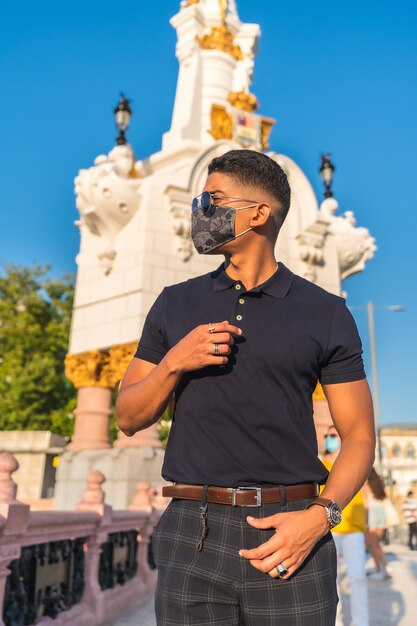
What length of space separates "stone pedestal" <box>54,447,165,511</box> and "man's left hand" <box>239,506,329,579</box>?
9.29 m

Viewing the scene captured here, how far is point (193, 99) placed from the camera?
51.6ft

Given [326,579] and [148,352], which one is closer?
[326,579]

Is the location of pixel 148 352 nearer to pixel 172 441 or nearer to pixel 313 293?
pixel 172 441

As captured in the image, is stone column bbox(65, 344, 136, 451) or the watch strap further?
stone column bbox(65, 344, 136, 451)

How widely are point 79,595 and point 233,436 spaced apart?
544 centimetres

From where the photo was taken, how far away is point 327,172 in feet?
54.1

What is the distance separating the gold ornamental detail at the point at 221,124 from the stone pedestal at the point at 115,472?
24.9 ft

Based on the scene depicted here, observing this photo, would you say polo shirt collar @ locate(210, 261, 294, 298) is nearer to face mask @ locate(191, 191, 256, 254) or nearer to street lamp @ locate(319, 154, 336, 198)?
face mask @ locate(191, 191, 256, 254)

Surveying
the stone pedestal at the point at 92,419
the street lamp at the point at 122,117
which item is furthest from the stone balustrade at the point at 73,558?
the street lamp at the point at 122,117

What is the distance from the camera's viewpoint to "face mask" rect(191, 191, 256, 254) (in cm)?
222

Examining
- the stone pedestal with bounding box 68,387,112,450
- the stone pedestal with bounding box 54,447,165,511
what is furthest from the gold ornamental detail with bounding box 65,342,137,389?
the stone pedestal with bounding box 54,447,165,511

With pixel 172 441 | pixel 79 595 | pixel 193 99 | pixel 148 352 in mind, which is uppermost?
pixel 193 99

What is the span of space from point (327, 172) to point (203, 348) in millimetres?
15465

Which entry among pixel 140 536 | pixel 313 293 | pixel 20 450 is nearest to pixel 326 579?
pixel 313 293
